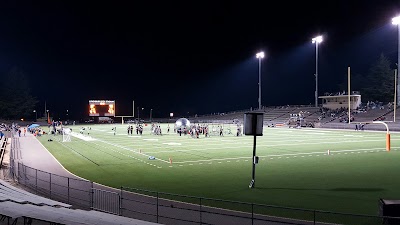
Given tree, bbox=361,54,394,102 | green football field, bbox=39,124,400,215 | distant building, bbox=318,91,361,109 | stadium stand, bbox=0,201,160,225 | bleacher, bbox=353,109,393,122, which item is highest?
tree, bbox=361,54,394,102

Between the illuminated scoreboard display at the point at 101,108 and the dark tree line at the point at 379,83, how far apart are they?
6311 centimetres

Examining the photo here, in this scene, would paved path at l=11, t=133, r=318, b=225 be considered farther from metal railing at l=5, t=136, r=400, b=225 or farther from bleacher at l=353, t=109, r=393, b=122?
bleacher at l=353, t=109, r=393, b=122

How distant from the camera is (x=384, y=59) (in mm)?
102688

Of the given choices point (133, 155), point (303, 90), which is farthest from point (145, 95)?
point (133, 155)

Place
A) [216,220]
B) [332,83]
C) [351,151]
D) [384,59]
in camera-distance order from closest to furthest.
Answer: [216,220] < [351,151] < [384,59] < [332,83]

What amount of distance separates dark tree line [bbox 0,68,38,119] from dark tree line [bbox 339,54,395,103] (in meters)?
91.9

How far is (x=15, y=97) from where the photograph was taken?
116 meters

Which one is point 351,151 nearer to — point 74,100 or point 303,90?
point 303,90

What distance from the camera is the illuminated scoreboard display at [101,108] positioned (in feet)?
312

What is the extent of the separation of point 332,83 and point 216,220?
120m

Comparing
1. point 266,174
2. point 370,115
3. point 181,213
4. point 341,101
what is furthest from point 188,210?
point 341,101

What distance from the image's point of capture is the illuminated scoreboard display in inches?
3740

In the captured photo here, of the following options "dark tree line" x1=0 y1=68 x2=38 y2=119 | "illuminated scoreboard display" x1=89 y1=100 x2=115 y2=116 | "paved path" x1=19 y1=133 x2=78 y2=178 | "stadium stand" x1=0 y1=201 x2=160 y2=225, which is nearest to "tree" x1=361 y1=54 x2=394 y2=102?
"illuminated scoreboard display" x1=89 y1=100 x2=115 y2=116

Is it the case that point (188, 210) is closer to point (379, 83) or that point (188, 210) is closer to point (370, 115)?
point (370, 115)
